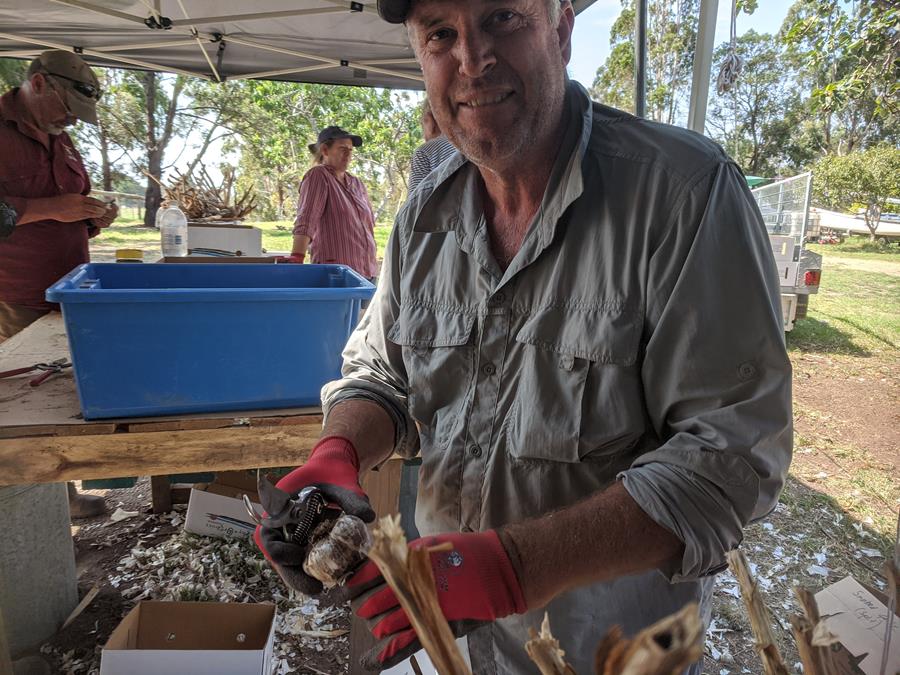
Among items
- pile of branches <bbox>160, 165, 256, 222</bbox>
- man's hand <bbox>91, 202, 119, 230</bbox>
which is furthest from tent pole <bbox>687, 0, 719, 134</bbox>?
pile of branches <bbox>160, 165, 256, 222</bbox>

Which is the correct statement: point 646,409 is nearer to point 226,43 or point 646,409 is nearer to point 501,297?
point 501,297

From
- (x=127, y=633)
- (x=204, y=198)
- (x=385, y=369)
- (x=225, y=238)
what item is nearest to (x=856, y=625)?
(x=385, y=369)

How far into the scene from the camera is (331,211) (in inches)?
216

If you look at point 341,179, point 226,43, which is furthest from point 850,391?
point 226,43

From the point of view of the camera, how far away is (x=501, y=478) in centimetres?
131

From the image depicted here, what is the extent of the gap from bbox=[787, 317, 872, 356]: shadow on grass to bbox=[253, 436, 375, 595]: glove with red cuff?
6.37 meters

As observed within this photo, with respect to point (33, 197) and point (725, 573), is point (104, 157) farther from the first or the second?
point (725, 573)

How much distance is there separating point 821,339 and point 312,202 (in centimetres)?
560

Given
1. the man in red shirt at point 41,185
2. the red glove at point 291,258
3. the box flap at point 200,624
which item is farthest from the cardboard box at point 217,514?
the red glove at point 291,258

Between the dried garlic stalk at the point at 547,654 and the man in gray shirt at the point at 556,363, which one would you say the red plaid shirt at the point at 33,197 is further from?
the dried garlic stalk at the point at 547,654

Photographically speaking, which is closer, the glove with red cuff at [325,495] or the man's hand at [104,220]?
the glove with red cuff at [325,495]

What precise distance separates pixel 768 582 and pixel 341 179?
4.70 m

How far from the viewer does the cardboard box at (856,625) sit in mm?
870

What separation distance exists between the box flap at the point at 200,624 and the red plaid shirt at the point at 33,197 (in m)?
2.04
